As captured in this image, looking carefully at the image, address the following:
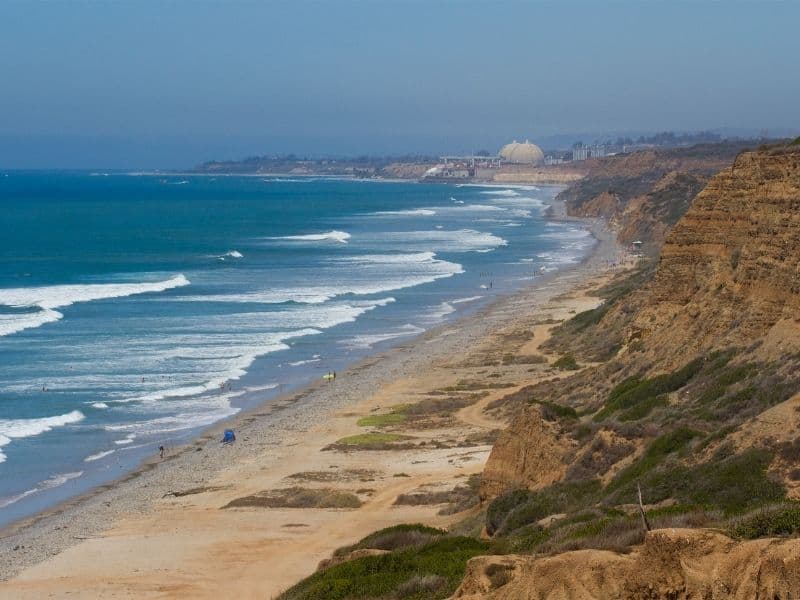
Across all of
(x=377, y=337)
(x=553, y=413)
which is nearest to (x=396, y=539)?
(x=553, y=413)

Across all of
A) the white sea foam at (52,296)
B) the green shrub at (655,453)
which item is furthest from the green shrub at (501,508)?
the white sea foam at (52,296)

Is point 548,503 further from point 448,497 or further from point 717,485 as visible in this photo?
point 448,497

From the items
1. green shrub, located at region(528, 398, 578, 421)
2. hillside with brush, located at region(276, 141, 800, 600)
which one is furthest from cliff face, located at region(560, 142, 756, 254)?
green shrub, located at region(528, 398, 578, 421)

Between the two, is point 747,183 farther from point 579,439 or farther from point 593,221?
point 593,221

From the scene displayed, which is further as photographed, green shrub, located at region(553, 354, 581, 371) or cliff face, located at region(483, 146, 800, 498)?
green shrub, located at region(553, 354, 581, 371)

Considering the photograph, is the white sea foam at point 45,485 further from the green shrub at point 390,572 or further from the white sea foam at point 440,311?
the white sea foam at point 440,311

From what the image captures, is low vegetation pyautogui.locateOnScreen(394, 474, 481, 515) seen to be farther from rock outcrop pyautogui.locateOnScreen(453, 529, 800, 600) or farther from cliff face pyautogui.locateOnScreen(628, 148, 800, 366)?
rock outcrop pyautogui.locateOnScreen(453, 529, 800, 600)

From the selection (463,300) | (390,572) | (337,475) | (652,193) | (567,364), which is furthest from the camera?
(652,193)
